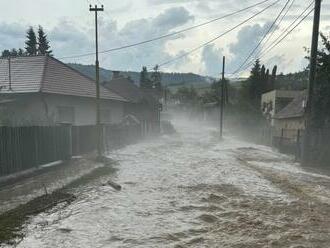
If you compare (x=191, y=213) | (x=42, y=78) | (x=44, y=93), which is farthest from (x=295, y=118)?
(x=191, y=213)

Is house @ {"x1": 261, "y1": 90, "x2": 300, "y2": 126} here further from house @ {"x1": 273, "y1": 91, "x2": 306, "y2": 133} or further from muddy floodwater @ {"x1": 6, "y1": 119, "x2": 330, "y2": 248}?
muddy floodwater @ {"x1": 6, "y1": 119, "x2": 330, "y2": 248}

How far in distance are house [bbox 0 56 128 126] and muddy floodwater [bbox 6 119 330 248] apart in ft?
30.2

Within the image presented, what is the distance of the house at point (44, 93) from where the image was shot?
2273cm

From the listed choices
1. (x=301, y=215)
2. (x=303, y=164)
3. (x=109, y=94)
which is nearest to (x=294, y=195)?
(x=301, y=215)

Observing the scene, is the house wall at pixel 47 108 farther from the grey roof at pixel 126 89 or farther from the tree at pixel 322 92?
the grey roof at pixel 126 89

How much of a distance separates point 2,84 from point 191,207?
18.0 m

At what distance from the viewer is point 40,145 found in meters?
15.4

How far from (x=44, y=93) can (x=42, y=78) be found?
Result: 5.55 ft

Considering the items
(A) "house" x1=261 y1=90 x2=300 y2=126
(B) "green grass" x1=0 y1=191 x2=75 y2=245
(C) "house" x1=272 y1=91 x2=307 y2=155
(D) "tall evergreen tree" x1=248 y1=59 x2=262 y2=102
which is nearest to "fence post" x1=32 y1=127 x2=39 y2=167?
(B) "green grass" x1=0 y1=191 x2=75 y2=245

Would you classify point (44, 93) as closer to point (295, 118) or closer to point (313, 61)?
point (313, 61)

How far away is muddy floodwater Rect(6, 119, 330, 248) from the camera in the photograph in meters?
7.62

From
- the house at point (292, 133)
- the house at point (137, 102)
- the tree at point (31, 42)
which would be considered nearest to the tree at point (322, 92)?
the house at point (292, 133)

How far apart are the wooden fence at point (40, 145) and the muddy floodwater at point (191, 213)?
2.37 metres

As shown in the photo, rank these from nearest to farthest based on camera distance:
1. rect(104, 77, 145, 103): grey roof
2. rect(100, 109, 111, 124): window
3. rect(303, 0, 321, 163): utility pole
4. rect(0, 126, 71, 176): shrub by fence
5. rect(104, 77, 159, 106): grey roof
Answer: rect(0, 126, 71, 176): shrub by fence, rect(303, 0, 321, 163): utility pole, rect(100, 109, 111, 124): window, rect(104, 77, 159, 106): grey roof, rect(104, 77, 145, 103): grey roof
